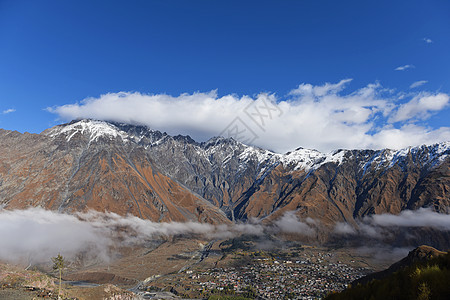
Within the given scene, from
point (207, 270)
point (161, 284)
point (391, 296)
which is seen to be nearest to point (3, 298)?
point (391, 296)

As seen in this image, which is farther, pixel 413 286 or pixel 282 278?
pixel 282 278

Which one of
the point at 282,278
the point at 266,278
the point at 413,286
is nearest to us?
the point at 413,286

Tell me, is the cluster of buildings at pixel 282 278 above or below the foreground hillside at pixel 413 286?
below

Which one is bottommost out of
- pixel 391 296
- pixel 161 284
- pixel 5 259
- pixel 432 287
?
pixel 161 284

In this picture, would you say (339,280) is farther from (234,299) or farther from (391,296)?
(391,296)

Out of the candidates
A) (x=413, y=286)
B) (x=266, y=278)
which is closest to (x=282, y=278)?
(x=266, y=278)

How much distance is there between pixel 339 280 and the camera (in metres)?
138

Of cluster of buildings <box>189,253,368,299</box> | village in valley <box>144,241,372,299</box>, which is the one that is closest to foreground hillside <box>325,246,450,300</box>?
village in valley <box>144,241,372,299</box>

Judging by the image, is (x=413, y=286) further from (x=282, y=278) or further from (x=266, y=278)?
(x=266, y=278)

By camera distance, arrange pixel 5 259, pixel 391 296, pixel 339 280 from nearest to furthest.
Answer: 1. pixel 391 296
2. pixel 339 280
3. pixel 5 259

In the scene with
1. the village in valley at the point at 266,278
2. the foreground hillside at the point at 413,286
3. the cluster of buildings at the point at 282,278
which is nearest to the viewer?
the foreground hillside at the point at 413,286

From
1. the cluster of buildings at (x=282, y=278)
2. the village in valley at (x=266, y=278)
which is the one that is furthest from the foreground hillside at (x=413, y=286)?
the cluster of buildings at (x=282, y=278)

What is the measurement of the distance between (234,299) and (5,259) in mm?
148293

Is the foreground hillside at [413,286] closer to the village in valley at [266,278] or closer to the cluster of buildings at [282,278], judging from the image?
the village in valley at [266,278]
